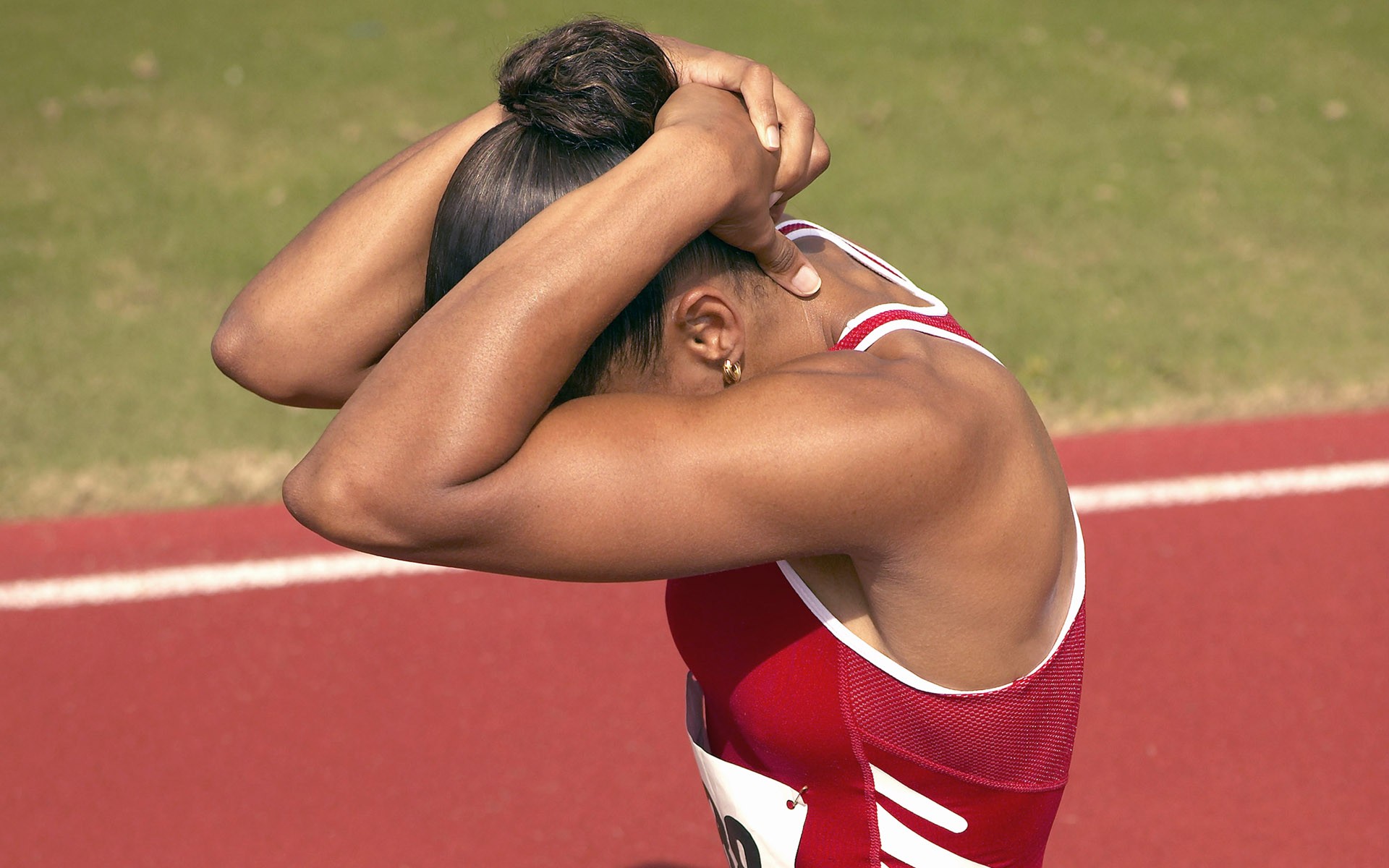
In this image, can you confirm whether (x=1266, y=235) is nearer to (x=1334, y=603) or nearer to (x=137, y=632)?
(x=1334, y=603)

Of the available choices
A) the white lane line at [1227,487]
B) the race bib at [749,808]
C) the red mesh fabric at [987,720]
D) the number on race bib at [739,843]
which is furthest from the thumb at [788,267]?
the white lane line at [1227,487]

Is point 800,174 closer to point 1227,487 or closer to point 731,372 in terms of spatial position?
point 731,372

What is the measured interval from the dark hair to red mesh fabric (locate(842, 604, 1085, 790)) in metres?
0.56

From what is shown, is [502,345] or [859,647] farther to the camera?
[859,647]

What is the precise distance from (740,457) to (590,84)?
64cm

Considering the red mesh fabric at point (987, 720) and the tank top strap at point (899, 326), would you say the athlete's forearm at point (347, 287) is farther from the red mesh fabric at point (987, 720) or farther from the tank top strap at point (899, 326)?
the red mesh fabric at point (987, 720)

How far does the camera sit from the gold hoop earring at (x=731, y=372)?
1.98 m

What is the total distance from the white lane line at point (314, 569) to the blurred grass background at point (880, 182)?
1.69 ft

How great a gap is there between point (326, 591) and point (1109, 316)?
4.23 m

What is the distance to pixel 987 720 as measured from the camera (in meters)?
1.98

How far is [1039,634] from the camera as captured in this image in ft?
6.59

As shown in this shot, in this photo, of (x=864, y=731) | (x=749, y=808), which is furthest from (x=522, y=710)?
(x=864, y=731)

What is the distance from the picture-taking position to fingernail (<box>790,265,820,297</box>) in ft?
6.66

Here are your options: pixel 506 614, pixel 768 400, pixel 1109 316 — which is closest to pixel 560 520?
pixel 768 400
